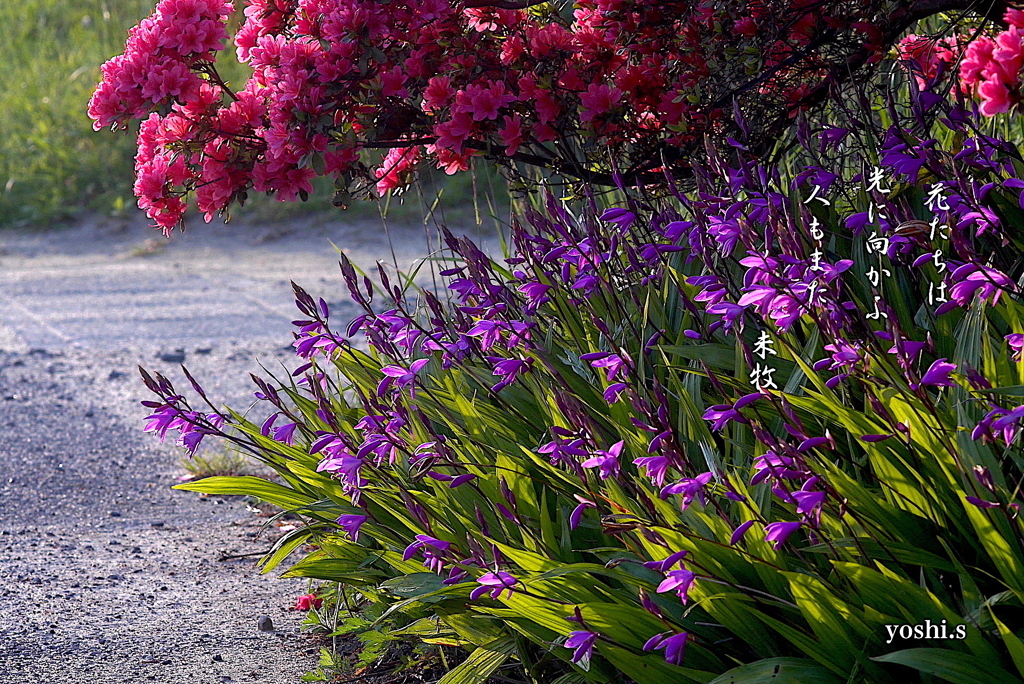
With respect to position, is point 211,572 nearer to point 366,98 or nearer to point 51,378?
point 366,98

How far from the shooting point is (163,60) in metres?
2.61

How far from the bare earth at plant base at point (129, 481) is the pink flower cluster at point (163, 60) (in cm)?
124

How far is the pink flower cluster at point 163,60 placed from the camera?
102 inches

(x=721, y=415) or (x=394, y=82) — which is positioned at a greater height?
(x=394, y=82)

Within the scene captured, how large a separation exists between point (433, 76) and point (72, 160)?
7.87m

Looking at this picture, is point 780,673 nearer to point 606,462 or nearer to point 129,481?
point 606,462

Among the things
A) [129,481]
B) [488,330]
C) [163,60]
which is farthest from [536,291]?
[129,481]

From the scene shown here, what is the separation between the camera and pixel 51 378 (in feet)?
16.5

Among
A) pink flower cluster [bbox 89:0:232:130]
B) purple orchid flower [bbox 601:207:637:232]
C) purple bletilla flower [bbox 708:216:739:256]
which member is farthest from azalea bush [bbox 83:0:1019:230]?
purple bletilla flower [bbox 708:216:739:256]

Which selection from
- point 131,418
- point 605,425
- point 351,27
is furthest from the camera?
point 131,418

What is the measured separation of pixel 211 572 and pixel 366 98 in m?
1.38

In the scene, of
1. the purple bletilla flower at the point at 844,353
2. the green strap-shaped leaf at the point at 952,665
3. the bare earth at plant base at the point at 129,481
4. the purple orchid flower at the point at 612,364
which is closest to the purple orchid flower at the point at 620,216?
the purple orchid flower at the point at 612,364

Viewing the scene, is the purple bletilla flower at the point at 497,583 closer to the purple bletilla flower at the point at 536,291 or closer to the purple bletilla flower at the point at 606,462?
the purple bletilla flower at the point at 606,462

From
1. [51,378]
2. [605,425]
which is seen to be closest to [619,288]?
[605,425]
